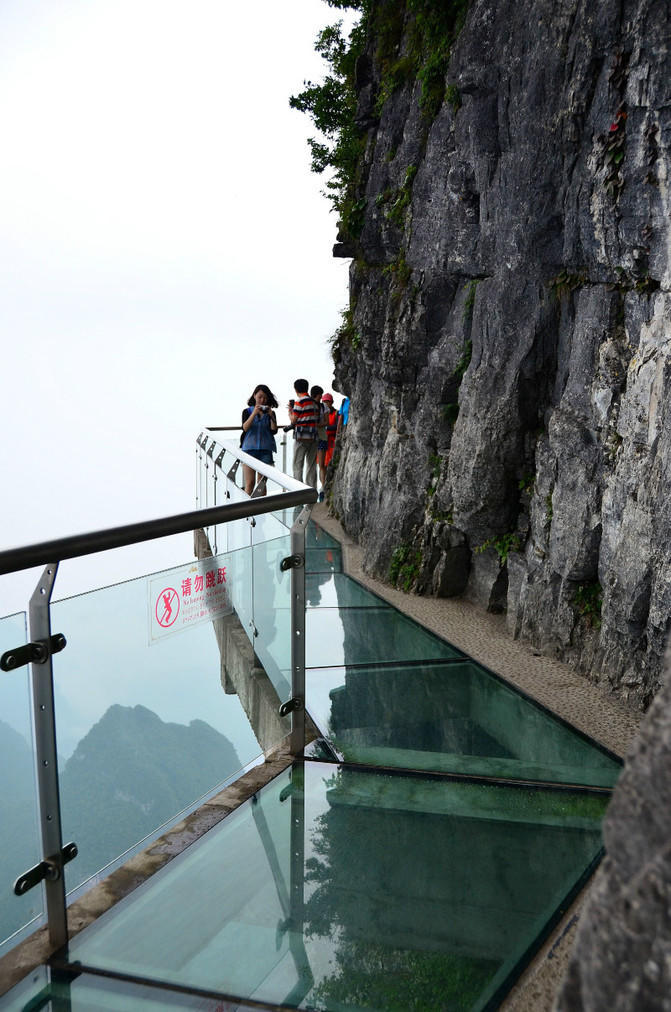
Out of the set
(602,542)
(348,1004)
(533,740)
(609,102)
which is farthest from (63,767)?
(609,102)

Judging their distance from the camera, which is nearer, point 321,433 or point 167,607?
point 167,607

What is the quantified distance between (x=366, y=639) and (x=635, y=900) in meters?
4.70

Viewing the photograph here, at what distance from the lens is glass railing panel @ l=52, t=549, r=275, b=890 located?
215 cm

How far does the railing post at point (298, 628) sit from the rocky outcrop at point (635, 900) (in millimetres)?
2220

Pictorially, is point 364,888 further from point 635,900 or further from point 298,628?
point 635,900

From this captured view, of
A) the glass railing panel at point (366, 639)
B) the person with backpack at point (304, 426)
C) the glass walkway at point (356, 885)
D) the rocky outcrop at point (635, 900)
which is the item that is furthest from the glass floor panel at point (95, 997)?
the person with backpack at point (304, 426)

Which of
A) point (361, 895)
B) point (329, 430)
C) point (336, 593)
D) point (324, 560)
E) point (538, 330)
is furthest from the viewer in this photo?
point (329, 430)

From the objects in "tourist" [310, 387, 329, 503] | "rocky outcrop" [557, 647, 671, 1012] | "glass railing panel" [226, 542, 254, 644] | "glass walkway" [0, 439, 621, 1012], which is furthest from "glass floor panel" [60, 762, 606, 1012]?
"tourist" [310, 387, 329, 503]

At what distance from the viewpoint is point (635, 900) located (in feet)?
2.95

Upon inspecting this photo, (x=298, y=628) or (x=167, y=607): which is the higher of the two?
(x=167, y=607)

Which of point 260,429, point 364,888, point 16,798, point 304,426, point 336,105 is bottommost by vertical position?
point 364,888

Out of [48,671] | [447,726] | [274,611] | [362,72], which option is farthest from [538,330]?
[362,72]

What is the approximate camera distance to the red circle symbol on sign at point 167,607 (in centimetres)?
242

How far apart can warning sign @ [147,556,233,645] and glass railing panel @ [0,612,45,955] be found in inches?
19.3
